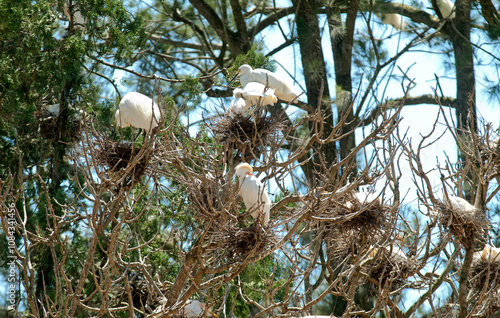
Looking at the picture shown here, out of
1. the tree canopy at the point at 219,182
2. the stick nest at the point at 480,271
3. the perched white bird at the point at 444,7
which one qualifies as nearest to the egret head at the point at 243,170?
the tree canopy at the point at 219,182

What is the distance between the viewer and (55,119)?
554 cm

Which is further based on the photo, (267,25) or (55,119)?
(267,25)

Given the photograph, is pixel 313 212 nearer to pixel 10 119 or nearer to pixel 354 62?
pixel 10 119

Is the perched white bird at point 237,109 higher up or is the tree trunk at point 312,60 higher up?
the tree trunk at point 312,60

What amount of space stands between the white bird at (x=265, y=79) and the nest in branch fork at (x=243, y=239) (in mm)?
1893

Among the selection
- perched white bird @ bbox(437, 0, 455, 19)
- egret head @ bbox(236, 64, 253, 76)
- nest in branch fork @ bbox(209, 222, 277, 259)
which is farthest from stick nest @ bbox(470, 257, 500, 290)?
perched white bird @ bbox(437, 0, 455, 19)

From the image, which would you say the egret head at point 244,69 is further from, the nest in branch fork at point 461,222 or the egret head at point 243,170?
the nest in branch fork at point 461,222

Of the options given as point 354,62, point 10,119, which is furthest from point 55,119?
point 354,62

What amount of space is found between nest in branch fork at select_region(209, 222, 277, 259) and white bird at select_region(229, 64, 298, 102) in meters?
1.89

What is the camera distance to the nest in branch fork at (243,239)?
10.1ft

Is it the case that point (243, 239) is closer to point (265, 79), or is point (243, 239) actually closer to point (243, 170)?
point (243, 170)

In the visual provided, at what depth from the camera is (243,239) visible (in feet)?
10.1

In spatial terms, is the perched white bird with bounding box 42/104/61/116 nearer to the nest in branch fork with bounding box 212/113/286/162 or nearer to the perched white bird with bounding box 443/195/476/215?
the nest in branch fork with bounding box 212/113/286/162

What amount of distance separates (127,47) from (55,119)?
101 centimetres
